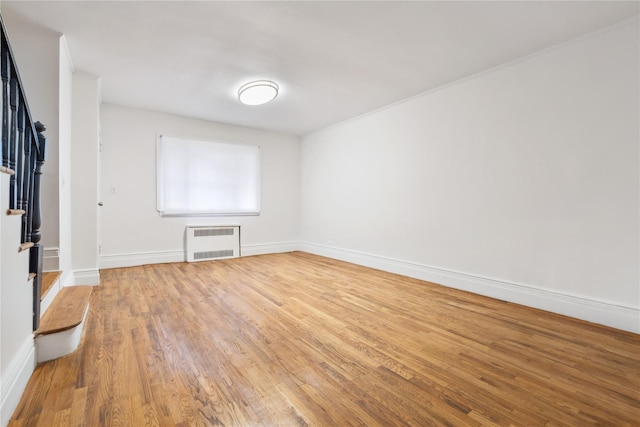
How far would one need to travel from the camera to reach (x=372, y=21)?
237 centimetres

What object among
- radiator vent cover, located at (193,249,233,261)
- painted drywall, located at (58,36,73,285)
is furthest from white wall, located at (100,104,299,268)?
painted drywall, located at (58,36,73,285)

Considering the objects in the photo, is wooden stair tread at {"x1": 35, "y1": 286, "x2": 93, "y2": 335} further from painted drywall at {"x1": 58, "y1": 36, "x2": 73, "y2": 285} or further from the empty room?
painted drywall at {"x1": 58, "y1": 36, "x2": 73, "y2": 285}

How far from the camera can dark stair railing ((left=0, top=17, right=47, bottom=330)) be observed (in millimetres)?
1372

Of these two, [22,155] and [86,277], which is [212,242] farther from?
[22,155]

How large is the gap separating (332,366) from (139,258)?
4078mm

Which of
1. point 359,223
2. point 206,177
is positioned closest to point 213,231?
point 206,177

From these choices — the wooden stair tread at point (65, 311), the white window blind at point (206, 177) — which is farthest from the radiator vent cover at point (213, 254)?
the wooden stair tread at point (65, 311)

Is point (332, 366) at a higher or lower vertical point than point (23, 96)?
lower

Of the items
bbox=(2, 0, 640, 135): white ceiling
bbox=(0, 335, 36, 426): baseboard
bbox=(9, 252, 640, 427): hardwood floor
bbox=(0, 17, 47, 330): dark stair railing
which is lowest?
bbox=(9, 252, 640, 427): hardwood floor

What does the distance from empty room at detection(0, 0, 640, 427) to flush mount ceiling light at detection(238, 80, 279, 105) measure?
0.04 meters

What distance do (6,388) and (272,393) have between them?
1.19 meters

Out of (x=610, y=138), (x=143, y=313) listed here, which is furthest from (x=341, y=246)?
(x=610, y=138)

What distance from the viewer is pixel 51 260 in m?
2.56

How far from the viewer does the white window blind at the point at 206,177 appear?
4.81m
